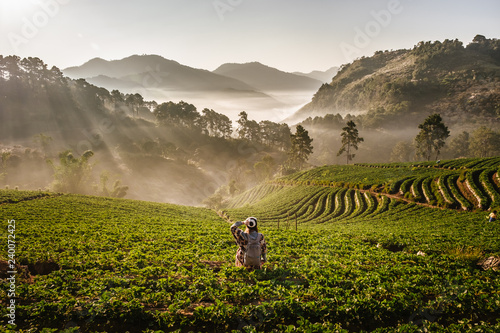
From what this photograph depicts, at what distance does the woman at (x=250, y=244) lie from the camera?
1092 cm

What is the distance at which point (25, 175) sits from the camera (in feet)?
345

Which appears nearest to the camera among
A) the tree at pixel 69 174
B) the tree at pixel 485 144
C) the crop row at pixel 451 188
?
the crop row at pixel 451 188

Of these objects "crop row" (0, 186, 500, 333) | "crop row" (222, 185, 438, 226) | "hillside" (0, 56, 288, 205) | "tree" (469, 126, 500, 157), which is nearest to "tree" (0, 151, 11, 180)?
"hillside" (0, 56, 288, 205)

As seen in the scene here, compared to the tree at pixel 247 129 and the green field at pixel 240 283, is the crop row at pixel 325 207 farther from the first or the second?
the tree at pixel 247 129

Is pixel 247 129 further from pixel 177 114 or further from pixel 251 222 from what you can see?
pixel 251 222

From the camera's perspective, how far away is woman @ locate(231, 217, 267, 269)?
10922 millimetres

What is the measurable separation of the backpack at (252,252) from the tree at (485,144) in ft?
498

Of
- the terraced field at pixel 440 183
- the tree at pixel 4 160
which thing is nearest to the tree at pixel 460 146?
the terraced field at pixel 440 183

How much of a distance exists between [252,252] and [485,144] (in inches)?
6042

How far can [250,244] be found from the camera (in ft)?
36.6

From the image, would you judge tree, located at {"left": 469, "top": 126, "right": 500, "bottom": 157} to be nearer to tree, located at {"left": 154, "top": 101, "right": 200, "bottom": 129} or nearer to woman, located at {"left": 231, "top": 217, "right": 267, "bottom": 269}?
woman, located at {"left": 231, "top": 217, "right": 267, "bottom": 269}

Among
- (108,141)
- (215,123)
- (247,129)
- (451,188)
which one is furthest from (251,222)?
(215,123)

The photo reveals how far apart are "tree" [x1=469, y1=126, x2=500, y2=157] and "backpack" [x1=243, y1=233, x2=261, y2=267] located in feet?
498

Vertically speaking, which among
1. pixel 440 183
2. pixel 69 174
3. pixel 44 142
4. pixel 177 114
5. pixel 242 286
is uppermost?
pixel 177 114
